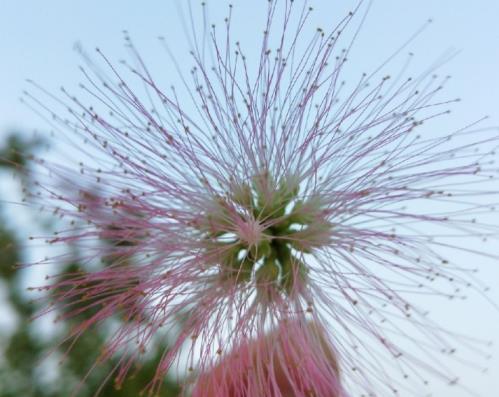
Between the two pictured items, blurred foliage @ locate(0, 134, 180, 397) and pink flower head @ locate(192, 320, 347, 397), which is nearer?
pink flower head @ locate(192, 320, 347, 397)

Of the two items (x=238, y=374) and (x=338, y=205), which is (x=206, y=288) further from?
(x=338, y=205)

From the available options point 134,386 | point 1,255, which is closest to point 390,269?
point 134,386

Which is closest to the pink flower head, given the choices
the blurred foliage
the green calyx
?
the green calyx

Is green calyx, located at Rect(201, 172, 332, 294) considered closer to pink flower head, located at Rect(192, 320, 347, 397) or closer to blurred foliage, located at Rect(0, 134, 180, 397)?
pink flower head, located at Rect(192, 320, 347, 397)

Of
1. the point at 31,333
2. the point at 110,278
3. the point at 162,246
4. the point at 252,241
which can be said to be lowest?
the point at 31,333

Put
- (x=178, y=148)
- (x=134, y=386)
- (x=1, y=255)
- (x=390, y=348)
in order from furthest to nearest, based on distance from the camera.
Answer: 1. (x=1, y=255)
2. (x=134, y=386)
3. (x=178, y=148)
4. (x=390, y=348)

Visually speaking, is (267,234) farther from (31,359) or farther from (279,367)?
(31,359)

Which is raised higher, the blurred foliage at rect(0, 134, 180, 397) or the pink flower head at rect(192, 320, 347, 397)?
the pink flower head at rect(192, 320, 347, 397)

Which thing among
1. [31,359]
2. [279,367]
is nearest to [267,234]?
[279,367]
